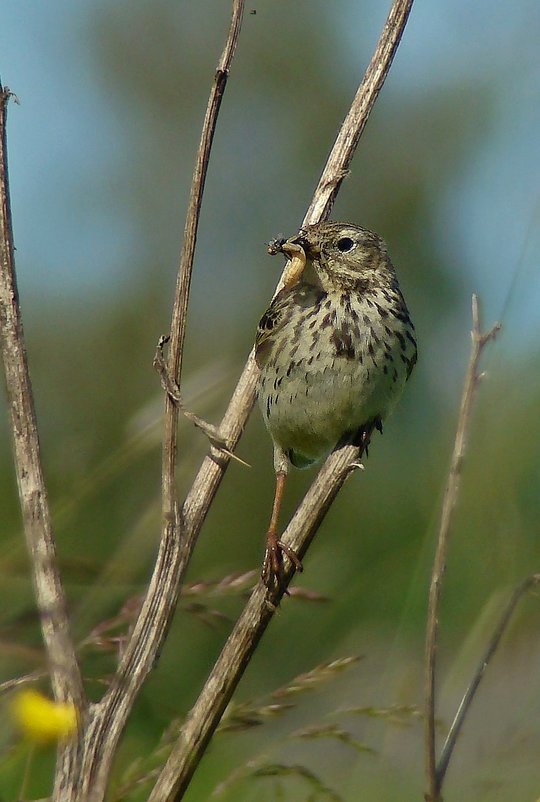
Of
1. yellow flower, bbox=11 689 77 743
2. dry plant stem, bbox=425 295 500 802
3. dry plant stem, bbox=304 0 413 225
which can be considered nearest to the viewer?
yellow flower, bbox=11 689 77 743

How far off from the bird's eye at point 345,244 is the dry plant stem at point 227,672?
153 cm

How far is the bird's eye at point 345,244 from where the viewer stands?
313cm

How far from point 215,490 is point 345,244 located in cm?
161

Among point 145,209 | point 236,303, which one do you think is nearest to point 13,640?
point 236,303

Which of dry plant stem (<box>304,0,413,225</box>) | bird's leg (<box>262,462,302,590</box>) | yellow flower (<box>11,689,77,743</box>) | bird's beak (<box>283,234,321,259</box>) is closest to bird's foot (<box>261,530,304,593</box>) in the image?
bird's leg (<box>262,462,302,590</box>)

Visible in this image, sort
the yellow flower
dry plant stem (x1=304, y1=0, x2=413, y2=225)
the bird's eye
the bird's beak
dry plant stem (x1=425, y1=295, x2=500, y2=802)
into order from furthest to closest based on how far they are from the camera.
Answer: the bird's eye → the bird's beak → dry plant stem (x1=304, y1=0, x2=413, y2=225) → dry plant stem (x1=425, y1=295, x2=500, y2=802) → the yellow flower

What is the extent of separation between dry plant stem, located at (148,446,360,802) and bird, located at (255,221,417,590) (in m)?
0.97

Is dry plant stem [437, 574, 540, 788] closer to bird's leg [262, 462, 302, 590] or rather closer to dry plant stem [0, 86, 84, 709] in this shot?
bird's leg [262, 462, 302, 590]

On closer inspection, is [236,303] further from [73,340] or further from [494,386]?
[494,386]

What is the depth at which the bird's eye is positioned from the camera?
3.13 metres

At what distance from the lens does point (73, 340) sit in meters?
8.09

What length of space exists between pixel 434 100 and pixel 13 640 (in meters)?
8.73

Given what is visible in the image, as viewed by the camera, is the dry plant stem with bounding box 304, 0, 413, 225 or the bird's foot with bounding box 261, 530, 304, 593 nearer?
the bird's foot with bounding box 261, 530, 304, 593

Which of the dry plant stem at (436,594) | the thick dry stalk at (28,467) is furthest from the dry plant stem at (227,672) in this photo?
the dry plant stem at (436,594)
